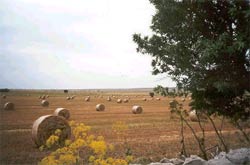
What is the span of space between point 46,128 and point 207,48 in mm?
10572

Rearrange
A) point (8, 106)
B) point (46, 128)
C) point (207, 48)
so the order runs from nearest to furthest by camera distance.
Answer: point (207, 48) < point (46, 128) < point (8, 106)

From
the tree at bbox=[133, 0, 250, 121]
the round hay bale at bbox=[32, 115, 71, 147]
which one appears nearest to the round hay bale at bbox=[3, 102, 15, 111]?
the round hay bale at bbox=[32, 115, 71, 147]

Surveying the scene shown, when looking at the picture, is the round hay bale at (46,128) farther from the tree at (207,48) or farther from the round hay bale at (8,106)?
the round hay bale at (8,106)

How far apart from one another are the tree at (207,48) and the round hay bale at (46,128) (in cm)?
772

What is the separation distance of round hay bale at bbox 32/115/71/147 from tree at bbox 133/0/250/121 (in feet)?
25.3

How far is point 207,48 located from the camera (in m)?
9.36

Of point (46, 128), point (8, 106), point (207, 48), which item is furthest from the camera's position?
point (8, 106)

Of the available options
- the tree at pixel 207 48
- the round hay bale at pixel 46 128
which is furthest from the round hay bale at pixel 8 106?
the tree at pixel 207 48

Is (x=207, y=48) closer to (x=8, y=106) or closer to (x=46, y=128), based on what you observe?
(x=46, y=128)

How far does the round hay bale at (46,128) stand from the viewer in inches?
699

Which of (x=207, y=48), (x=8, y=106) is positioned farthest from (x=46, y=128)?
(x=8, y=106)

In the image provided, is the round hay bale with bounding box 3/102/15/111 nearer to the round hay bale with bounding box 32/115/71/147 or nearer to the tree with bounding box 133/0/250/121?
the round hay bale with bounding box 32/115/71/147

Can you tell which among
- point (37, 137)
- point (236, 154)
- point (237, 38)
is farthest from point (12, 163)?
point (237, 38)

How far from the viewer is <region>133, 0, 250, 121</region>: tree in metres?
9.67
